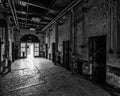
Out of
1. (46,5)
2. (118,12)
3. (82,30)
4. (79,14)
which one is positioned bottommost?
(82,30)

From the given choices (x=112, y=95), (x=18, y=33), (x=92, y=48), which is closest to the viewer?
(x=112, y=95)

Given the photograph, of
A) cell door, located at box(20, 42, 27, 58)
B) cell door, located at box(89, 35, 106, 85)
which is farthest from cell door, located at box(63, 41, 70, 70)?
cell door, located at box(20, 42, 27, 58)

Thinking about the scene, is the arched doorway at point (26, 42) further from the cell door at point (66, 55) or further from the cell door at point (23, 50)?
the cell door at point (66, 55)

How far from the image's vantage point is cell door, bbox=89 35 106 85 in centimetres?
314

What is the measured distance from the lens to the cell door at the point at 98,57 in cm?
314

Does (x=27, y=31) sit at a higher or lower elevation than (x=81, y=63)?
higher

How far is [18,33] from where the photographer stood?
9961mm

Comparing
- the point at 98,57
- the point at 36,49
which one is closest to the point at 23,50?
the point at 36,49

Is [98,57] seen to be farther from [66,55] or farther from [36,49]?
[36,49]

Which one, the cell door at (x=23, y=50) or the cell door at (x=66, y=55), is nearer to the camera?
the cell door at (x=66, y=55)

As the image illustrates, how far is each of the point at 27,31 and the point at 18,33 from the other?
1.19 metres

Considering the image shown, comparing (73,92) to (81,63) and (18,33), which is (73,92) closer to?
(81,63)

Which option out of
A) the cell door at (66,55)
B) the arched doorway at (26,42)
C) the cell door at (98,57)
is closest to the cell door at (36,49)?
the arched doorway at (26,42)

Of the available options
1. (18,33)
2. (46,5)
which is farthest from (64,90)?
(18,33)
